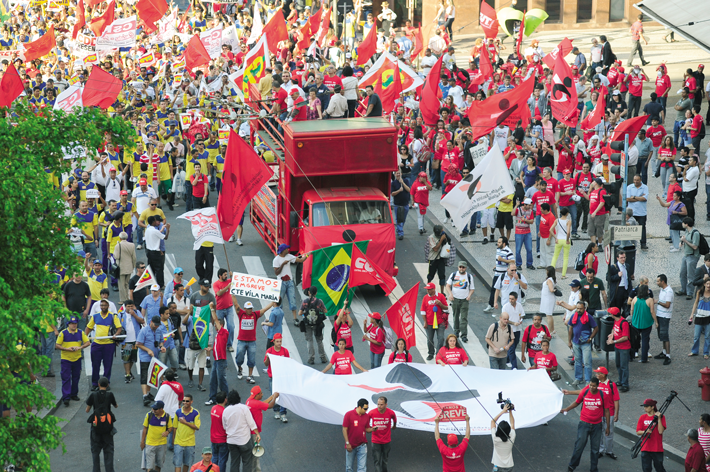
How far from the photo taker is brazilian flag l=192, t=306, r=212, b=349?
1619cm

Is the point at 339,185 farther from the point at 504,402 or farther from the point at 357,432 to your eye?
the point at 357,432

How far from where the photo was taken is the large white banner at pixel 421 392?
13945mm

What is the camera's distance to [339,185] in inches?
820

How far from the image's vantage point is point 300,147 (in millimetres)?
20047

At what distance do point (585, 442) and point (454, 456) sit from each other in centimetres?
231

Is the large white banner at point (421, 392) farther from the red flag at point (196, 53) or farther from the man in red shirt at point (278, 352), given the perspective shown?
the red flag at point (196, 53)

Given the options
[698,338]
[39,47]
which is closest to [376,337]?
[698,338]

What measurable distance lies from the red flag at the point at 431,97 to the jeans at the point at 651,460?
556 inches

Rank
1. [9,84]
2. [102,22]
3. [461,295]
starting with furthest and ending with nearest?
1. [102,22]
2. [9,84]
3. [461,295]

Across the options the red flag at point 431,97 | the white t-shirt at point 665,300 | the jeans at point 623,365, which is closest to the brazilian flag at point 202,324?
the jeans at point 623,365

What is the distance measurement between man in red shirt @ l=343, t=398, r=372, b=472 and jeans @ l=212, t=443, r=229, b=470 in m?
1.74

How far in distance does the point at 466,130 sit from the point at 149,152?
8.30 meters

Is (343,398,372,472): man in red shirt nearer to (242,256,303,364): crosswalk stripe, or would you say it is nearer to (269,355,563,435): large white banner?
(269,355,563,435): large white banner

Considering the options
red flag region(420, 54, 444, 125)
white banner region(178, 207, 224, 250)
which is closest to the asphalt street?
white banner region(178, 207, 224, 250)
